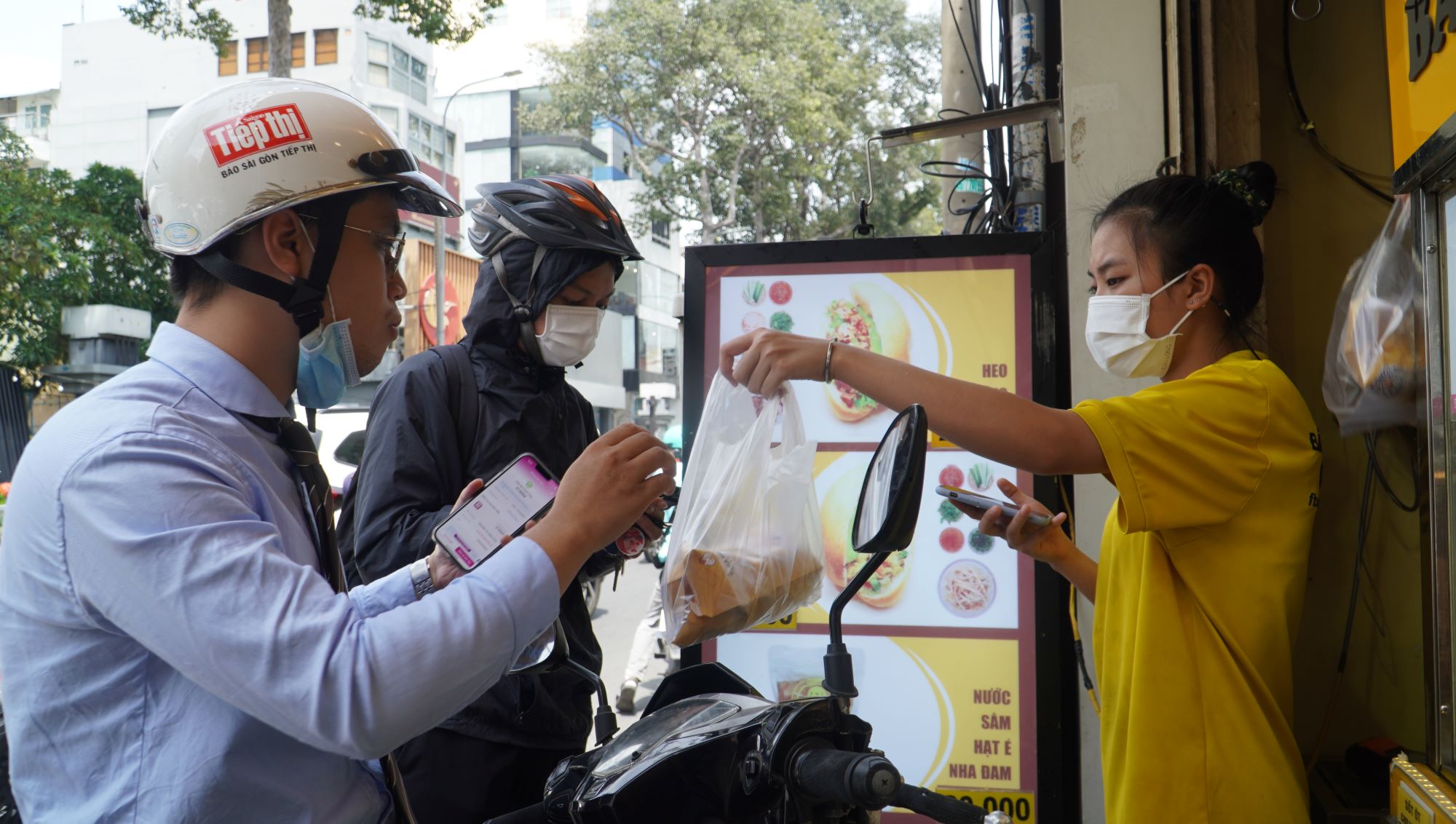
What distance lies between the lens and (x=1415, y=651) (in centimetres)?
268

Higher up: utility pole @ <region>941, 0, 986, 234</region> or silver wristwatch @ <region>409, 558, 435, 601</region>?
utility pole @ <region>941, 0, 986, 234</region>

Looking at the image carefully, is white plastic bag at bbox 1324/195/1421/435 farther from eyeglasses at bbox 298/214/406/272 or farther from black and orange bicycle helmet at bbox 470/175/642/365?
eyeglasses at bbox 298/214/406/272

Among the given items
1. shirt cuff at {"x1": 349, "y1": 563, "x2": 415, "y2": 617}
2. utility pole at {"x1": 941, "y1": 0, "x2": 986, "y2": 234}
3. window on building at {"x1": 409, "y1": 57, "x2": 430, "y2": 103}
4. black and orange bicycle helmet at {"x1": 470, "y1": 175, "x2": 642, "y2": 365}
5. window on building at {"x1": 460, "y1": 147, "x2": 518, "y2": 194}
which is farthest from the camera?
window on building at {"x1": 460, "y1": 147, "x2": 518, "y2": 194}

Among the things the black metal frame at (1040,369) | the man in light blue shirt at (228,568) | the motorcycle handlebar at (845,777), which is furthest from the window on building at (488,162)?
the motorcycle handlebar at (845,777)

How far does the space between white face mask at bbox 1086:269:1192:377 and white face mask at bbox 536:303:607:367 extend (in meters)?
1.18

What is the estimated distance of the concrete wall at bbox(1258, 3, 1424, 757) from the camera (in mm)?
2748

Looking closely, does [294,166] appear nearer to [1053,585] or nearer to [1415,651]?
[1053,585]

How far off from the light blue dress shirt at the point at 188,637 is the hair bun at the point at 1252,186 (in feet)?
5.47

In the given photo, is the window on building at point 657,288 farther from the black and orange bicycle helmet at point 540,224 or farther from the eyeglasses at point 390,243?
the eyeglasses at point 390,243

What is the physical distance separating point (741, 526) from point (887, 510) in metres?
0.94

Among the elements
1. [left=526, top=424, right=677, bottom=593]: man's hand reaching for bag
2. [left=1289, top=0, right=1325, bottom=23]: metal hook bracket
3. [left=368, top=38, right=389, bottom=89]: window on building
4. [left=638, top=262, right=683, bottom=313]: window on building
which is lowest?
[left=526, top=424, right=677, bottom=593]: man's hand reaching for bag

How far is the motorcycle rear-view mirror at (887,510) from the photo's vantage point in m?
1.02

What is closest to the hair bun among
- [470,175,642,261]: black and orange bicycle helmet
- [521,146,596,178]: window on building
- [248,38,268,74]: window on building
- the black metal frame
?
the black metal frame

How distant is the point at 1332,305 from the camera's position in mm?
2891
